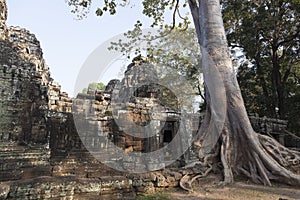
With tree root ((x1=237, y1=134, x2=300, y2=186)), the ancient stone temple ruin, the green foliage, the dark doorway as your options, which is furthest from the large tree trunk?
the green foliage

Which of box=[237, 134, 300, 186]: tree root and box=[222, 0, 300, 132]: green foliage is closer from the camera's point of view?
box=[237, 134, 300, 186]: tree root

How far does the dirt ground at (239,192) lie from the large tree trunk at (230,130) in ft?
0.69

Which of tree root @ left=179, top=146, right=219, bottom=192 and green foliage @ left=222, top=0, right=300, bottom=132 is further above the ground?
green foliage @ left=222, top=0, right=300, bottom=132

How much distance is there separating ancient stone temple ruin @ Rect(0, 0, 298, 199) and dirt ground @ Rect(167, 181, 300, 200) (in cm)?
34

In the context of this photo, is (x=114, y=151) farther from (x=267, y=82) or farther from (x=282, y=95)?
(x=267, y=82)

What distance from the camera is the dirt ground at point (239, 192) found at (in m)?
3.16

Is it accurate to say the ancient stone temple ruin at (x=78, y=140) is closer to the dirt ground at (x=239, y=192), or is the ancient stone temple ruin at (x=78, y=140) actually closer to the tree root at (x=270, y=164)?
the dirt ground at (x=239, y=192)

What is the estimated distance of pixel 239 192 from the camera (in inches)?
134

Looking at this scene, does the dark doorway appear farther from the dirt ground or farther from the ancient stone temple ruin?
the dirt ground

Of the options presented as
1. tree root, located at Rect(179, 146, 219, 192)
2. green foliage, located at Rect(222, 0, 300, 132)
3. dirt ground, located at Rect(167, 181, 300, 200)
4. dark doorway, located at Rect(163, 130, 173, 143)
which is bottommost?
dirt ground, located at Rect(167, 181, 300, 200)

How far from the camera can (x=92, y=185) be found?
2627mm

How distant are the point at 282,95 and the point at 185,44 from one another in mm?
7003

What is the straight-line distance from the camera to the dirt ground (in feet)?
10.4

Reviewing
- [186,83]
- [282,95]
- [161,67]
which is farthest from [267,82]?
[161,67]
